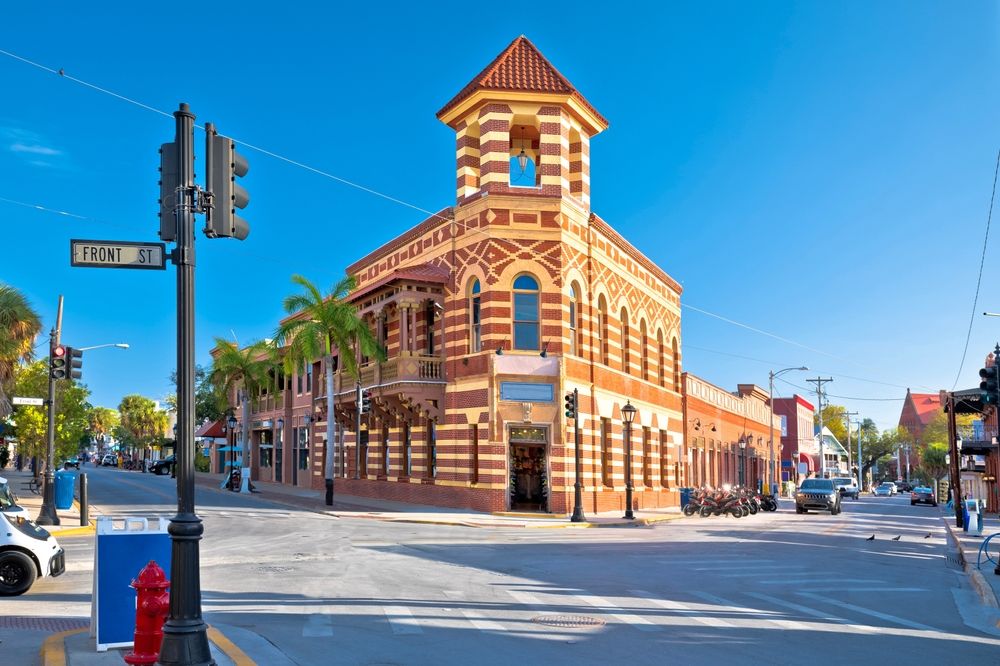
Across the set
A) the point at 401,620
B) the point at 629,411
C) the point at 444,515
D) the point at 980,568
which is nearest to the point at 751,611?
the point at 401,620

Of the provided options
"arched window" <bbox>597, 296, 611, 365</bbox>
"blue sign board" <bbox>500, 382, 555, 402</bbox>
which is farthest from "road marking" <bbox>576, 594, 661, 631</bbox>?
"arched window" <bbox>597, 296, 611, 365</bbox>

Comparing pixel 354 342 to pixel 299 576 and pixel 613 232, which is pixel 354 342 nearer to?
pixel 613 232

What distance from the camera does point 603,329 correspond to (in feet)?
123

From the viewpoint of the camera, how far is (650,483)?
139 ft

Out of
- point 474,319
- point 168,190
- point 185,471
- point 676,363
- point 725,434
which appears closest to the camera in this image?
point 185,471

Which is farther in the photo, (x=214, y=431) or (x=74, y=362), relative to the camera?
(x=214, y=431)

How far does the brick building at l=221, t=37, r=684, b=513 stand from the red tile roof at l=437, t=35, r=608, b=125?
0.08 m

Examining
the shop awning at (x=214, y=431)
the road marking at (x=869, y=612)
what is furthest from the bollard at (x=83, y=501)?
the shop awning at (x=214, y=431)

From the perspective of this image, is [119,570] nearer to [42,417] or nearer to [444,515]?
[444,515]

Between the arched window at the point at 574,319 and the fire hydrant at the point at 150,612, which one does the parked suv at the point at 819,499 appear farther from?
the fire hydrant at the point at 150,612

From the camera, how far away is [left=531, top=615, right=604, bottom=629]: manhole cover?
34.2 feet

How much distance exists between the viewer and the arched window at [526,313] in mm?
33094

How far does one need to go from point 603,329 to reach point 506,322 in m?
6.25

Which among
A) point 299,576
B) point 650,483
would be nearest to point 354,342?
point 650,483
